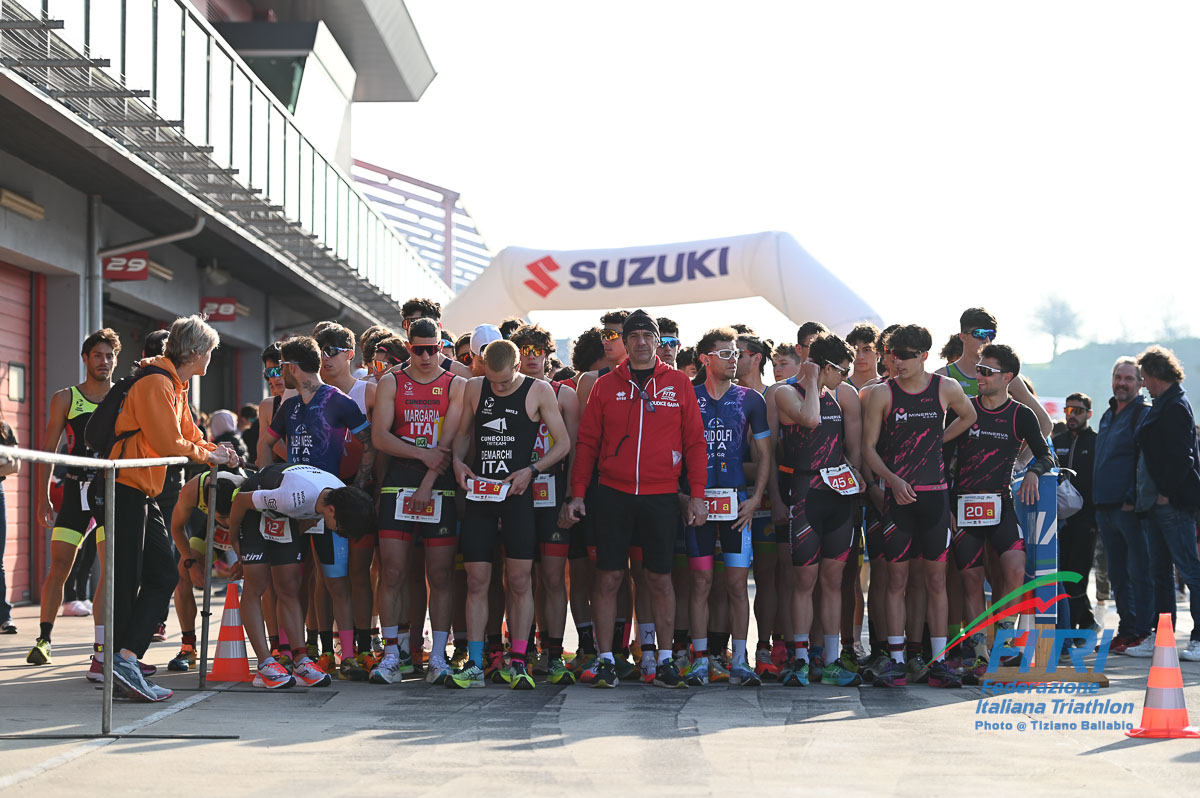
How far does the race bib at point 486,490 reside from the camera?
286 inches

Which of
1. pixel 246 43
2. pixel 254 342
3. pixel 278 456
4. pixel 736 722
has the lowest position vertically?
pixel 736 722

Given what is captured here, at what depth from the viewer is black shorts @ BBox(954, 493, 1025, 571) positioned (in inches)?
312

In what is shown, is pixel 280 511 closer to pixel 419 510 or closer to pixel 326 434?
pixel 326 434

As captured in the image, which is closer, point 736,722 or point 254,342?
point 736,722

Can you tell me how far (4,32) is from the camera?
28.2 feet

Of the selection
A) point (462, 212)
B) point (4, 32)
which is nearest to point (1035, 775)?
point (4, 32)

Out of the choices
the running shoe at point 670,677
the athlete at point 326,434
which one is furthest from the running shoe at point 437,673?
the running shoe at point 670,677

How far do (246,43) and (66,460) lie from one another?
704 inches

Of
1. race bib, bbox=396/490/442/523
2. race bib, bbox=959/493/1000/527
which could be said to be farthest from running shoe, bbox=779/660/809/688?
race bib, bbox=396/490/442/523

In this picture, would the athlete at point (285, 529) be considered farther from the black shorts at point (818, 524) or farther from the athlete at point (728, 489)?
the black shorts at point (818, 524)

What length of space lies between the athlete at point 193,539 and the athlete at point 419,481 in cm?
88

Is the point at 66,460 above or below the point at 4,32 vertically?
below

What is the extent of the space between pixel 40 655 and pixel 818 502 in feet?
15.9

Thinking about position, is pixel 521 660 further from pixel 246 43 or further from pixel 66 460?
pixel 246 43
